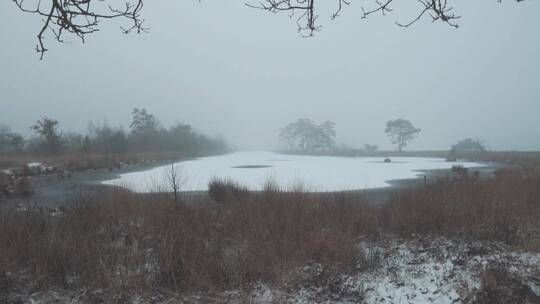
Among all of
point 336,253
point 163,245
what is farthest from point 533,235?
point 163,245


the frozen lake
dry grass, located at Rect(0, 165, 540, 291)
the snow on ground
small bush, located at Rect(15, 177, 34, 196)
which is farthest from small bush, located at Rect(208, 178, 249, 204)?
small bush, located at Rect(15, 177, 34, 196)

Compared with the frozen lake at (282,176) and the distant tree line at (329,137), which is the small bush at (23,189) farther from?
the distant tree line at (329,137)

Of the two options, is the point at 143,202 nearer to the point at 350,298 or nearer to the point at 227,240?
the point at 227,240

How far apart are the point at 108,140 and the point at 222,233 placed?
40.0 meters

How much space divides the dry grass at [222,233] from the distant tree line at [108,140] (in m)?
32.0

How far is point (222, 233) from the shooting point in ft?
15.9

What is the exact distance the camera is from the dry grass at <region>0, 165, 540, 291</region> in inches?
139

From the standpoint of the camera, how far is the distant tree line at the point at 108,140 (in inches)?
1220

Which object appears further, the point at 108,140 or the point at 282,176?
the point at 108,140

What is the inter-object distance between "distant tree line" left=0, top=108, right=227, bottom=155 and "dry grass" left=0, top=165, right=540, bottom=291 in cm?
3200

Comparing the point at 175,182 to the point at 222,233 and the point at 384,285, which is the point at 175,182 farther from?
the point at 384,285

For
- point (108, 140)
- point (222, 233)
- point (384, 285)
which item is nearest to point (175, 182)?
point (222, 233)

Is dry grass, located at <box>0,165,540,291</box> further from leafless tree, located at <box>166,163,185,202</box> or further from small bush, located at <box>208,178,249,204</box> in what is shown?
small bush, located at <box>208,178,249,204</box>

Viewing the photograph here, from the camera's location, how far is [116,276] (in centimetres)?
339
